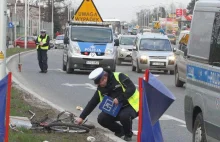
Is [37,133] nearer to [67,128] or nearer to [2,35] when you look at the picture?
[67,128]

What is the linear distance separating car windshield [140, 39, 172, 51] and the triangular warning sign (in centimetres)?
276

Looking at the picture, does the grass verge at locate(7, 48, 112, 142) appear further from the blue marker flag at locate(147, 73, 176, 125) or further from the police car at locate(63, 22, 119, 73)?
the police car at locate(63, 22, 119, 73)

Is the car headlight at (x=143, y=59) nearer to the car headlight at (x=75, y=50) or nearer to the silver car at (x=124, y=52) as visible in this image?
the car headlight at (x=75, y=50)

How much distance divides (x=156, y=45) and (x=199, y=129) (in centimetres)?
2231

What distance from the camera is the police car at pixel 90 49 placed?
27.7 metres

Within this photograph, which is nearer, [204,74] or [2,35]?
[204,74]

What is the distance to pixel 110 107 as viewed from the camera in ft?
34.4

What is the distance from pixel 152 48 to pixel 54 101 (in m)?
14.7

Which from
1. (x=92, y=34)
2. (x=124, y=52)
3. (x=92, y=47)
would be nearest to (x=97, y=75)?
(x=92, y=47)

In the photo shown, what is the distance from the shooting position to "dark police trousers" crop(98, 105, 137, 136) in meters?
10.4

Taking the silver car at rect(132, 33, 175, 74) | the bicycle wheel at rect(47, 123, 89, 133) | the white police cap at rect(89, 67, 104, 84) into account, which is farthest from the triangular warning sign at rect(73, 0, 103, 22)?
the white police cap at rect(89, 67, 104, 84)

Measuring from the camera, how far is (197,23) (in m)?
9.60

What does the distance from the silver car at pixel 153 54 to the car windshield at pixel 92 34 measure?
285 centimetres

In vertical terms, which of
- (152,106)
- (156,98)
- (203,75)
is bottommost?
(152,106)
